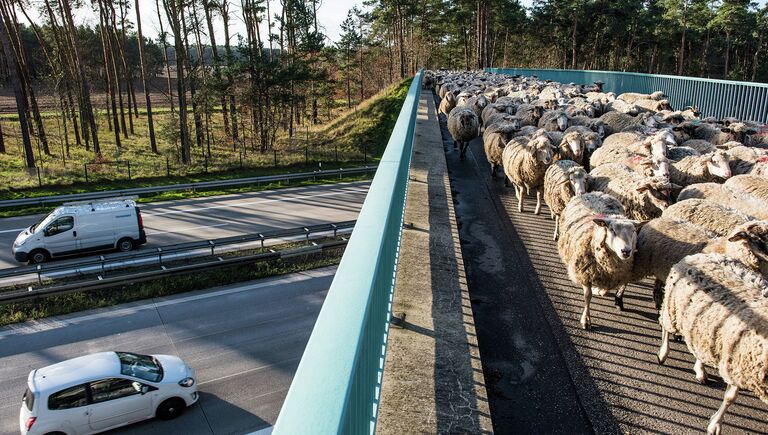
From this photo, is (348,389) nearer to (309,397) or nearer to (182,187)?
(309,397)

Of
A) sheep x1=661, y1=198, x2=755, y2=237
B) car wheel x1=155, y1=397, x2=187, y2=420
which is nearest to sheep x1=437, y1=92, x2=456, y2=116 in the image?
car wheel x1=155, y1=397, x2=187, y2=420

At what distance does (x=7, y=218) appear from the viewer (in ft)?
71.0

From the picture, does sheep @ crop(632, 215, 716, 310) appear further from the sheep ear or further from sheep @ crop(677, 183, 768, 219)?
sheep @ crop(677, 183, 768, 219)

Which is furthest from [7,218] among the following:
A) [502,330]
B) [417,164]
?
[502,330]

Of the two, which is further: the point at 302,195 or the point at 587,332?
the point at 302,195

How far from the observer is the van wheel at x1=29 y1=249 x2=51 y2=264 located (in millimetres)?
16828

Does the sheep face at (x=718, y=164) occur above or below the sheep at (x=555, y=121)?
below

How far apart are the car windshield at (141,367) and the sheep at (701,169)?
9922mm

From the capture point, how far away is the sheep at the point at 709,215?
6.14 m

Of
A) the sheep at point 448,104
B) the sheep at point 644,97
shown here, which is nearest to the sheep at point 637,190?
the sheep at point 644,97

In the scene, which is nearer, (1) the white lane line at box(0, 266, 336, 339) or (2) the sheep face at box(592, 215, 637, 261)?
(2) the sheep face at box(592, 215, 637, 261)

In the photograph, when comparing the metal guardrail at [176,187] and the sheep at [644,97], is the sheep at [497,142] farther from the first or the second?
the metal guardrail at [176,187]

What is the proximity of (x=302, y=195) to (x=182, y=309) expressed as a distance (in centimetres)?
1291

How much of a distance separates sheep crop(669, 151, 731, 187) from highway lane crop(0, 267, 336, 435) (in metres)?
8.32
